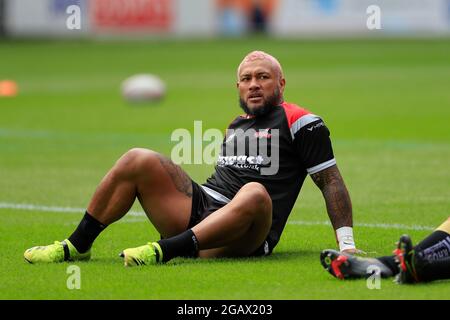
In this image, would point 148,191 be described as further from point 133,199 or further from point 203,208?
point 203,208

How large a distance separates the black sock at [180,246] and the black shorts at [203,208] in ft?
1.15

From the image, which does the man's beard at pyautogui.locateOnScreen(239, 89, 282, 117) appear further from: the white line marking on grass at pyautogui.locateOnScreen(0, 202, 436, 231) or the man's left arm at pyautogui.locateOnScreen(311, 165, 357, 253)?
the white line marking on grass at pyautogui.locateOnScreen(0, 202, 436, 231)

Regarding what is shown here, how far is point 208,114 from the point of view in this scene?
22.4m

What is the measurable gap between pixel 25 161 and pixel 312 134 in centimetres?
807

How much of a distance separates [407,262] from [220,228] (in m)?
1.47

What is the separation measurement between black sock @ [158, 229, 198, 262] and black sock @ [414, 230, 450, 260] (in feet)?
5.46

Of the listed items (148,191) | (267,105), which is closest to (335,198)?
(267,105)

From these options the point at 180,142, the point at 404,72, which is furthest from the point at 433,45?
the point at 180,142

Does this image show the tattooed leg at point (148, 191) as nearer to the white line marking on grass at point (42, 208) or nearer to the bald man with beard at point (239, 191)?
the bald man with beard at point (239, 191)

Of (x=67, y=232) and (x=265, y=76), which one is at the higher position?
(x=265, y=76)

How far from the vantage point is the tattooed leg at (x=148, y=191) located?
849cm

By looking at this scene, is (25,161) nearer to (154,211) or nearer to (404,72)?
(154,211)

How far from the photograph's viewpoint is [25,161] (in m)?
16.0
